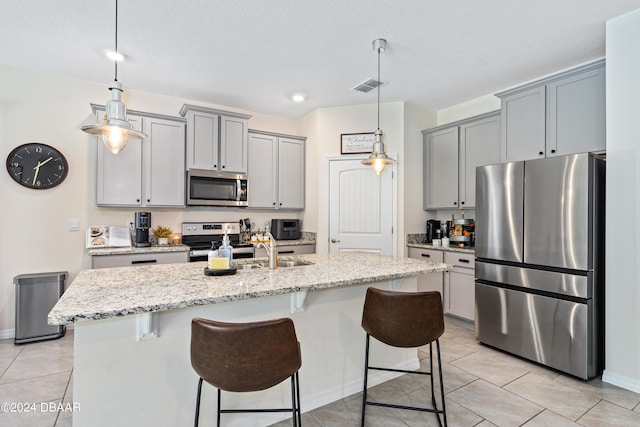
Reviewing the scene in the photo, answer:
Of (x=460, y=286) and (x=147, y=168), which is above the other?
(x=147, y=168)

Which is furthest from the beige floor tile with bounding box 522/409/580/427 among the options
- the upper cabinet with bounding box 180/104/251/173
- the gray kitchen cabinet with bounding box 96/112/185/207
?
the gray kitchen cabinet with bounding box 96/112/185/207

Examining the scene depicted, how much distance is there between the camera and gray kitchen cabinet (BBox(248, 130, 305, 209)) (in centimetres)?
437

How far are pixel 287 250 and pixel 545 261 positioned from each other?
2.76m

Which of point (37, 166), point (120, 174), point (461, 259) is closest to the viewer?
point (37, 166)

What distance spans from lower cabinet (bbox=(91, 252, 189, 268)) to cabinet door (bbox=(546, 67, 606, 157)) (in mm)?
3844

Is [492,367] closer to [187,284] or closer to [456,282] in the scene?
[456,282]

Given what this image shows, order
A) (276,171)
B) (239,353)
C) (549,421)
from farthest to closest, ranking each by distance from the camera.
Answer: (276,171)
(549,421)
(239,353)

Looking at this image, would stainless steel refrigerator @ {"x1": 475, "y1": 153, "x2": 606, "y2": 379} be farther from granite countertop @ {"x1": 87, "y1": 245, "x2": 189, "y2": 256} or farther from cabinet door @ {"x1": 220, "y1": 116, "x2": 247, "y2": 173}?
granite countertop @ {"x1": 87, "y1": 245, "x2": 189, "y2": 256}

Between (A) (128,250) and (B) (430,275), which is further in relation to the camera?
(B) (430,275)

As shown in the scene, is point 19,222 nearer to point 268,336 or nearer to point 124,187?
point 124,187

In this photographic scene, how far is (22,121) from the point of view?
334 centimetres

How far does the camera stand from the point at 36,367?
2633 mm

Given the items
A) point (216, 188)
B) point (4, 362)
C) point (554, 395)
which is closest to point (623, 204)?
point (554, 395)

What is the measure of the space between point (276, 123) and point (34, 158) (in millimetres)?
2833
